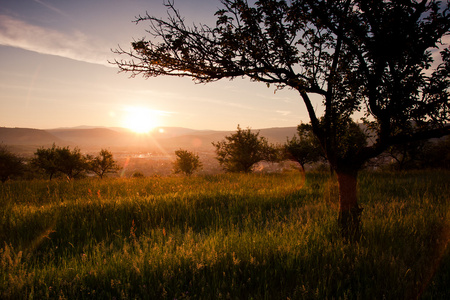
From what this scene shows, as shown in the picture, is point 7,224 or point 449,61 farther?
point 7,224

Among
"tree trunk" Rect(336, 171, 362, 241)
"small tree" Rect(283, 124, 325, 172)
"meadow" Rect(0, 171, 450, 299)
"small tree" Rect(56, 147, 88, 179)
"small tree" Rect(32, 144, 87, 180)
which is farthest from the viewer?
"small tree" Rect(56, 147, 88, 179)

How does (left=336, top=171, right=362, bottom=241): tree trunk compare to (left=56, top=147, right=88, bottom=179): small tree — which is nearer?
(left=336, top=171, right=362, bottom=241): tree trunk

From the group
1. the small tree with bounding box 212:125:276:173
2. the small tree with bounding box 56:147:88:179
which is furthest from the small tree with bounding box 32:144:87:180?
the small tree with bounding box 212:125:276:173

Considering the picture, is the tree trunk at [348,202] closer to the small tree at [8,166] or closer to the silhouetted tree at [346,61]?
the silhouetted tree at [346,61]

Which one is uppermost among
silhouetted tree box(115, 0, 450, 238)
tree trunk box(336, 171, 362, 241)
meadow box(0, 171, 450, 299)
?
silhouetted tree box(115, 0, 450, 238)

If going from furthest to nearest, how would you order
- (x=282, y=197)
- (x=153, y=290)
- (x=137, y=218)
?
1. (x=282, y=197)
2. (x=137, y=218)
3. (x=153, y=290)

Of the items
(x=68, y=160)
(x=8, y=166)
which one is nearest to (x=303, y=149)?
(x=68, y=160)

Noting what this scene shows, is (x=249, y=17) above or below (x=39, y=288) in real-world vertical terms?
above

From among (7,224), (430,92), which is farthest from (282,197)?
(7,224)

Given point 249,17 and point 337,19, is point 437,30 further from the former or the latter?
point 249,17

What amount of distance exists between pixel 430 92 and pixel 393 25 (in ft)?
4.03

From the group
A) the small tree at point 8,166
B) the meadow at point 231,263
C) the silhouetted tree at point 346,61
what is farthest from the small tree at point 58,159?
the silhouetted tree at point 346,61

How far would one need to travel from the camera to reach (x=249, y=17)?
3918mm

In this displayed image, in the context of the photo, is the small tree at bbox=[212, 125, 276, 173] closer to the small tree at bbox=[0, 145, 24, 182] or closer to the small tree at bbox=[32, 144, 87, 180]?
the small tree at bbox=[32, 144, 87, 180]
